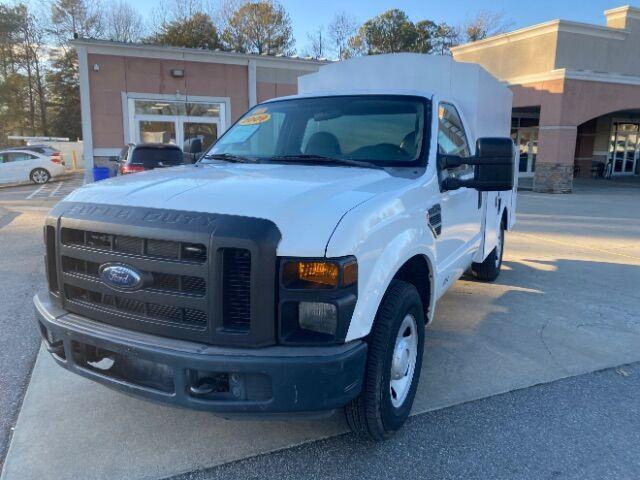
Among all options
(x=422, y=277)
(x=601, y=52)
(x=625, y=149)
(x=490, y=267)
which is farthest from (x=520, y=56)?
(x=422, y=277)

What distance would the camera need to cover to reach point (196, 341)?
7.95 feet

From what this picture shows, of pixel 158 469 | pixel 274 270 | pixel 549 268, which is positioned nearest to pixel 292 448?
pixel 158 469

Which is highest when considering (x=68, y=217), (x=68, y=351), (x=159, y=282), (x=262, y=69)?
(x=262, y=69)

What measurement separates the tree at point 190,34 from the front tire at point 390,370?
3883 centimetres

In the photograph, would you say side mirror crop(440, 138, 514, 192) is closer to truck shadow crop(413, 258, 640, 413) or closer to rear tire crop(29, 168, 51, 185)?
truck shadow crop(413, 258, 640, 413)

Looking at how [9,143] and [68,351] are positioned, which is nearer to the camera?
[68,351]

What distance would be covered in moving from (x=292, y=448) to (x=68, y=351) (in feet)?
4.35

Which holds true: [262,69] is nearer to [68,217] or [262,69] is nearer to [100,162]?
[100,162]

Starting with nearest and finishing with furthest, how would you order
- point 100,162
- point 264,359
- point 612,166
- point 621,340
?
point 264,359 → point 621,340 → point 100,162 → point 612,166

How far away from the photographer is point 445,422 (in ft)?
10.5

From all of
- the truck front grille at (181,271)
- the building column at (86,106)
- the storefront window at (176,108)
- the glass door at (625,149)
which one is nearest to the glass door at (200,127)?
the storefront window at (176,108)

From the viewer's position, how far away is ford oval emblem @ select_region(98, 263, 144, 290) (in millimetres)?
2514

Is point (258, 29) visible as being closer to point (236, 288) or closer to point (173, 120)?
point (173, 120)

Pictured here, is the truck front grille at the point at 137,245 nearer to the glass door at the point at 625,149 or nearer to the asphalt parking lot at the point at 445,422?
the asphalt parking lot at the point at 445,422
